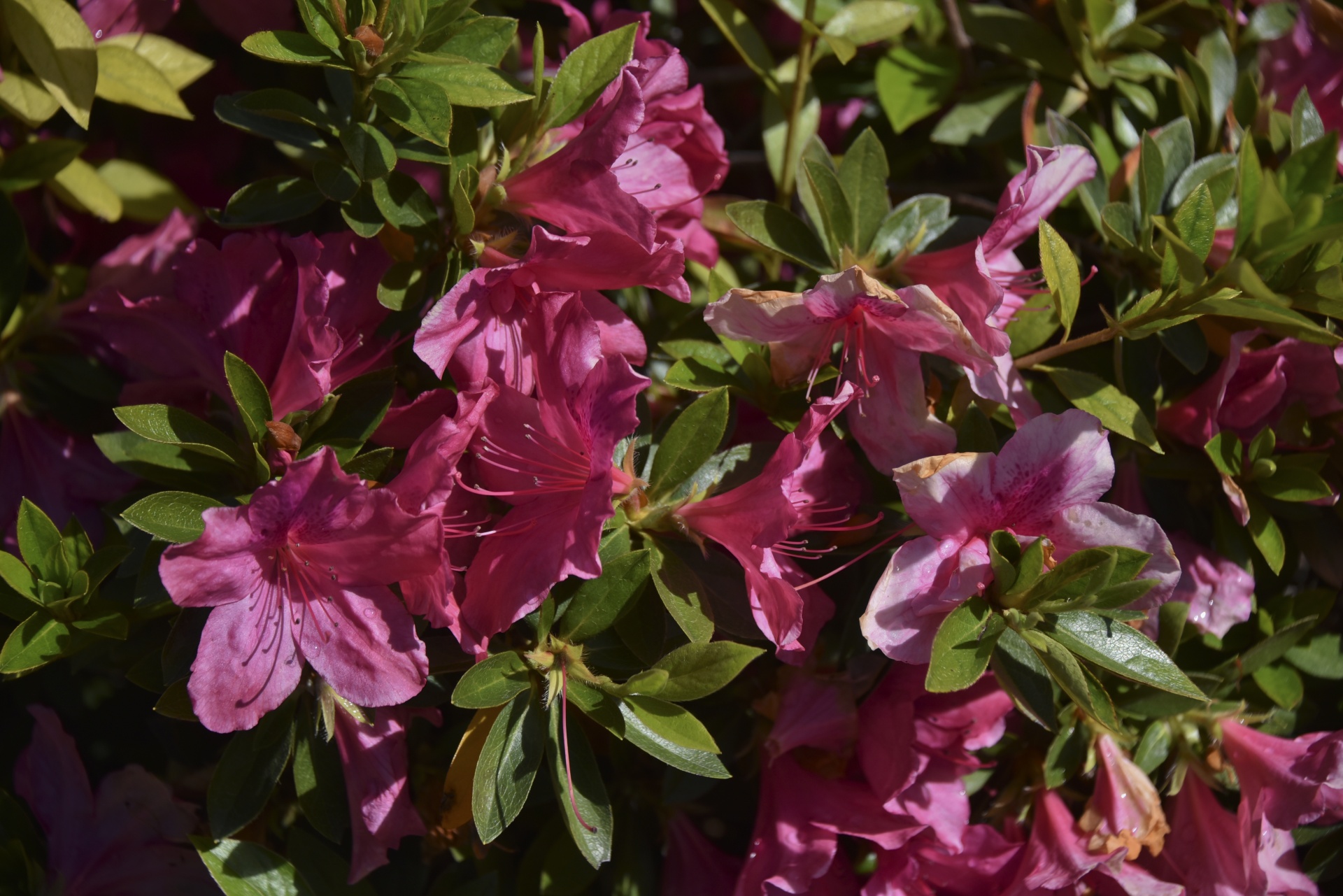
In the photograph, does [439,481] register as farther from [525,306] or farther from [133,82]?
[133,82]

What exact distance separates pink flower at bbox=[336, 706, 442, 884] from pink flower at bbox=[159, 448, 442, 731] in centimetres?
13

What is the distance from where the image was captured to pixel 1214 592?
1347 mm

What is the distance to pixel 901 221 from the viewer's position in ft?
4.42

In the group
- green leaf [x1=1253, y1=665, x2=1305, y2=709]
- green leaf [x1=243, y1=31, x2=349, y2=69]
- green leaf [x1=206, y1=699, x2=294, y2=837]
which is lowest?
green leaf [x1=1253, y1=665, x2=1305, y2=709]

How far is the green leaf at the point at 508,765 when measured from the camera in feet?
3.51

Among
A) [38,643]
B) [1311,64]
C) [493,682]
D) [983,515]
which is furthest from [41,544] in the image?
[1311,64]

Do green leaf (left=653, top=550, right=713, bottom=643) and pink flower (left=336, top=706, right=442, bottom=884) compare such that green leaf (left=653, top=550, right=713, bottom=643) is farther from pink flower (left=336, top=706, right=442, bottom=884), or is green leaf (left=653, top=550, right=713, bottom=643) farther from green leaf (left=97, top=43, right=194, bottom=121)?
green leaf (left=97, top=43, right=194, bottom=121)

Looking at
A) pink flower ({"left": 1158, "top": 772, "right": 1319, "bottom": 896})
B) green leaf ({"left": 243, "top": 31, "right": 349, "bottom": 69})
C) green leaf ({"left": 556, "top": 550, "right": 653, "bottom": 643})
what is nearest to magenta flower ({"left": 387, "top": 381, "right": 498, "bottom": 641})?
green leaf ({"left": 556, "top": 550, "right": 653, "bottom": 643})

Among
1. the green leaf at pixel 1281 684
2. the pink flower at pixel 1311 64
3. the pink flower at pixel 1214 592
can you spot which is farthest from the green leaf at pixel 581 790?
the pink flower at pixel 1311 64

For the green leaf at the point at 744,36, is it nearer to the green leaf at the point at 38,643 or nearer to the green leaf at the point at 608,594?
the green leaf at the point at 608,594

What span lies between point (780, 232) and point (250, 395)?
65 cm

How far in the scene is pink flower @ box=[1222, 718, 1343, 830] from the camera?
1263 mm

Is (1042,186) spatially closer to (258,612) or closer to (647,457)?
(647,457)

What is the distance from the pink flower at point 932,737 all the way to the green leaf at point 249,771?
69 centimetres
